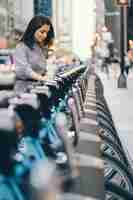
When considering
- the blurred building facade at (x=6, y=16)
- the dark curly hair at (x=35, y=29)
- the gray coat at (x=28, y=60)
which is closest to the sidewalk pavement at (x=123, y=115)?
the gray coat at (x=28, y=60)

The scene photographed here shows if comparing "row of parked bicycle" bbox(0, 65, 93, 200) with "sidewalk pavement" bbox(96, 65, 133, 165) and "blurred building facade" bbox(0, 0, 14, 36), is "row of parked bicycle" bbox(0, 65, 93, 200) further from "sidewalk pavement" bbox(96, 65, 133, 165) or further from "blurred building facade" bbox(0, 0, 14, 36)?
"blurred building facade" bbox(0, 0, 14, 36)

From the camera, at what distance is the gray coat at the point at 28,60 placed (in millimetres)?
6586

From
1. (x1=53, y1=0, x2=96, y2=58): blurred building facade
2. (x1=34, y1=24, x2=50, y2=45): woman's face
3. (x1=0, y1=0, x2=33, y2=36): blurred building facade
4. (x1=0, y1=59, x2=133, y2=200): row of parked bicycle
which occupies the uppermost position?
(x1=34, y1=24, x2=50, y2=45): woman's face

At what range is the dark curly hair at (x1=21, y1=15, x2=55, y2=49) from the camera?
22.1 ft

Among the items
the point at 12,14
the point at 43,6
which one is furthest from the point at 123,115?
the point at 43,6

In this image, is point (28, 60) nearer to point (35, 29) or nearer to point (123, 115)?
point (35, 29)

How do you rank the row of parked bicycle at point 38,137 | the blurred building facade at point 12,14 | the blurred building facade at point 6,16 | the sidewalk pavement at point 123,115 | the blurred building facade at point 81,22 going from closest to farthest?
the row of parked bicycle at point 38,137 → the sidewalk pavement at point 123,115 → the blurred building facade at point 6,16 → the blurred building facade at point 12,14 → the blurred building facade at point 81,22

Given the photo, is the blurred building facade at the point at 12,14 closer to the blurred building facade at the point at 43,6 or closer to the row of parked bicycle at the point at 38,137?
the blurred building facade at the point at 43,6

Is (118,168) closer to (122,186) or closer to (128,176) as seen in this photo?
(128,176)

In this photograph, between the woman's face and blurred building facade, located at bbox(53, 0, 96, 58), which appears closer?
the woman's face

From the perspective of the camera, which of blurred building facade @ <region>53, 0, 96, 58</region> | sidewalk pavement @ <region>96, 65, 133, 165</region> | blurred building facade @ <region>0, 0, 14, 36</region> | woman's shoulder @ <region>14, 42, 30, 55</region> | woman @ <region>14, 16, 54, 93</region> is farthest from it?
blurred building facade @ <region>53, 0, 96, 58</region>

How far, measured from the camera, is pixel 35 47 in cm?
690

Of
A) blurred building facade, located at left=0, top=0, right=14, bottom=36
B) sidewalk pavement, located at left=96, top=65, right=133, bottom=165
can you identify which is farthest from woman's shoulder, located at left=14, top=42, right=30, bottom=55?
blurred building facade, located at left=0, top=0, right=14, bottom=36

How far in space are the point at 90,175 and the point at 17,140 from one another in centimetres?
44
